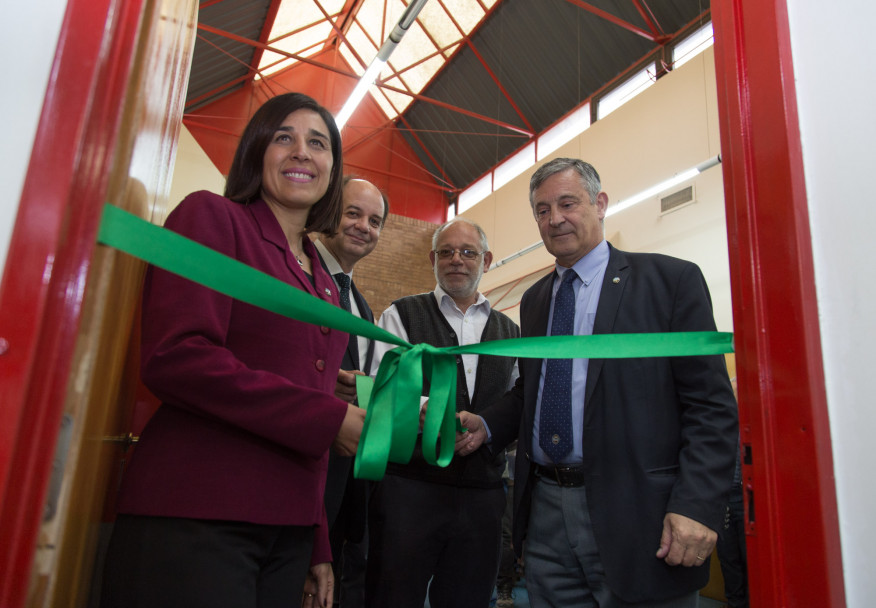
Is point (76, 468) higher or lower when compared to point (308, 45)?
Result: lower

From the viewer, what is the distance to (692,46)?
24.3 feet

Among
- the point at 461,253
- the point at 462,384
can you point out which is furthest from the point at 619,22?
the point at 462,384

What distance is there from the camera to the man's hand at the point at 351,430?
3.19ft

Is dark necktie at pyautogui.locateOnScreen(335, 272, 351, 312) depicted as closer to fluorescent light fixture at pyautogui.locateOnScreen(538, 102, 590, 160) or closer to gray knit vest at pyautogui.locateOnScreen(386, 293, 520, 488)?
A: gray knit vest at pyautogui.locateOnScreen(386, 293, 520, 488)

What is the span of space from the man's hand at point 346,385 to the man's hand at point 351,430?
1.46 feet

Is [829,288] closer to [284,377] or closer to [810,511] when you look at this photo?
[810,511]

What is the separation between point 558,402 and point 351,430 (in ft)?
2.35

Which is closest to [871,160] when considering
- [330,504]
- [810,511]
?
[810,511]

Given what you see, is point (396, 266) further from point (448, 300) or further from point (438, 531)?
point (438, 531)

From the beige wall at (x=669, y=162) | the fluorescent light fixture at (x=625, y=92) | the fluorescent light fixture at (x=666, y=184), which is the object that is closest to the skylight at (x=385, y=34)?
the fluorescent light fixture at (x=625, y=92)

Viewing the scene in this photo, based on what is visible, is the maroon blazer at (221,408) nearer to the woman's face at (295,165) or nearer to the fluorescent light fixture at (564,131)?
the woman's face at (295,165)

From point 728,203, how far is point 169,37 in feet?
3.25

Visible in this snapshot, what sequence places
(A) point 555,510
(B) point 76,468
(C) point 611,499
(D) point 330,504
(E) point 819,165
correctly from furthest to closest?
(D) point 330,504, (A) point 555,510, (C) point 611,499, (E) point 819,165, (B) point 76,468

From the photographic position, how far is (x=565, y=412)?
4.93 ft
